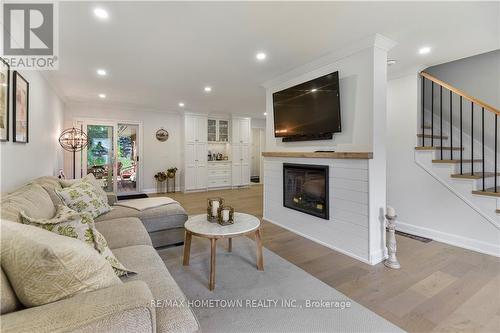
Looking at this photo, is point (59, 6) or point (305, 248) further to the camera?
point (305, 248)

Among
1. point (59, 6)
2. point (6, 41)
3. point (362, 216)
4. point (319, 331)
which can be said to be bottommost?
point (319, 331)

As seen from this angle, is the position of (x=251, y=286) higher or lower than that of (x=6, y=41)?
lower

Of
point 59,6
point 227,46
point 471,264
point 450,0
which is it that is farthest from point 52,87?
point 471,264

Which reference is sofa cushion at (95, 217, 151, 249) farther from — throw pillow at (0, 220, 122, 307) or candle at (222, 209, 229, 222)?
throw pillow at (0, 220, 122, 307)

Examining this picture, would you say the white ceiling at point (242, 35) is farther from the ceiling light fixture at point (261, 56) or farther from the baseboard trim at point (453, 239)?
the baseboard trim at point (453, 239)

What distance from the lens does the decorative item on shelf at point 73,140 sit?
5.11 m

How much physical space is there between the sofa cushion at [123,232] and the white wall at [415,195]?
3417 millimetres

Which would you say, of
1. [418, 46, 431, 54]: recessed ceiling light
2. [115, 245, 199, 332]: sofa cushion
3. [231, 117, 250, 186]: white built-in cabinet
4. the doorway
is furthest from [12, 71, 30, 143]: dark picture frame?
[231, 117, 250, 186]: white built-in cabinet

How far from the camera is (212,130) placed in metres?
7.30

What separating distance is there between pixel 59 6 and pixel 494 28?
3928 millimetres

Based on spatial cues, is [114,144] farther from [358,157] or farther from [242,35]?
[358,157]

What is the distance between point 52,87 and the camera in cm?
417

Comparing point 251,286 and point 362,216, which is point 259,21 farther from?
point 251,286

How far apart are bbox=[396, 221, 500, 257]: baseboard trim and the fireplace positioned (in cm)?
143
